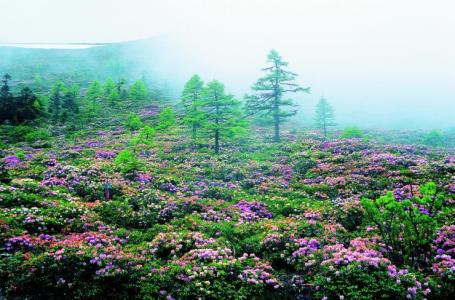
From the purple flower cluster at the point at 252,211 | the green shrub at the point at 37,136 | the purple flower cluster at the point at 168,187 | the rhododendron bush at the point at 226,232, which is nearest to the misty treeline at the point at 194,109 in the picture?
the green shrub at the point at 37,136

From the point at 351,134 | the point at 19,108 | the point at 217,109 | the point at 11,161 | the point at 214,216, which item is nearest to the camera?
the point at 214,216

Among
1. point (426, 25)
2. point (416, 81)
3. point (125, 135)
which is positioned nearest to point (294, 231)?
point (125, 135)

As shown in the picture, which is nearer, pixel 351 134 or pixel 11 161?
pixel 11 161

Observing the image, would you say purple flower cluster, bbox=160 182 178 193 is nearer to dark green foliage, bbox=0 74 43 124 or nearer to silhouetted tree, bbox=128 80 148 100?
dark green foliage, bbox=0 74 43 124

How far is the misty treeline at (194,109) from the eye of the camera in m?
30.5

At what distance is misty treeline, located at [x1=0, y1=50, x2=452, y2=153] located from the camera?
1200 inches

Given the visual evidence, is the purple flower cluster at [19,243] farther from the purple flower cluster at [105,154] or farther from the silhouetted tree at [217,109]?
the silhouetted tree at [217,109]

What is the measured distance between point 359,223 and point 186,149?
21.1 meters

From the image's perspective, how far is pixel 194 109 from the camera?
33000 millimetres

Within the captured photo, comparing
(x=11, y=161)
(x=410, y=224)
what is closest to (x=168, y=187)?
(x=410, y=224)

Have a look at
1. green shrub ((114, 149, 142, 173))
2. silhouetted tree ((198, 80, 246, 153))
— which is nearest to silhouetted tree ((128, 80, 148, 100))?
silhouetted tree ((198, 80, 246, 153))

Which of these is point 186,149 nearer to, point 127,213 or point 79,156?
point 79,156

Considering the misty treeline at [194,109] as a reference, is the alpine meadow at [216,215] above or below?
below

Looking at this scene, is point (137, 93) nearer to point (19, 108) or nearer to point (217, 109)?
point (19, 108)
